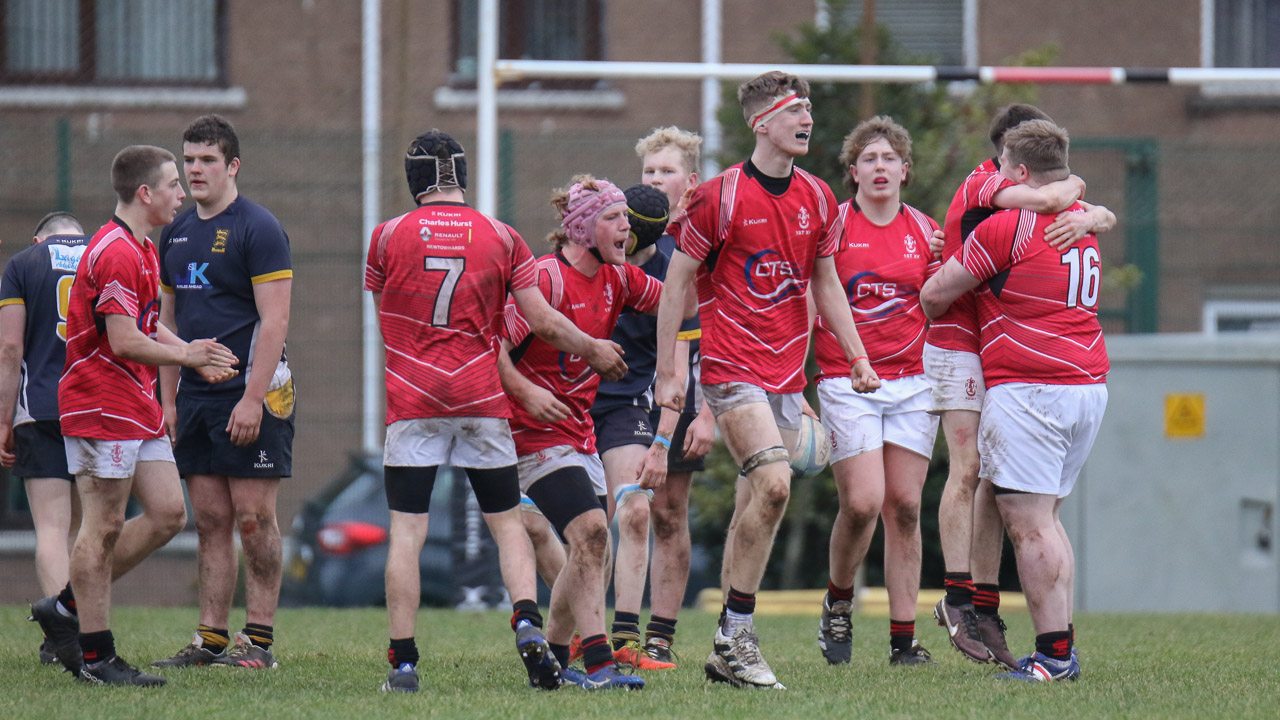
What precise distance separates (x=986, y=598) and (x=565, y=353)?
2169 mm

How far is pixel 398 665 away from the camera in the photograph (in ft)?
17.5

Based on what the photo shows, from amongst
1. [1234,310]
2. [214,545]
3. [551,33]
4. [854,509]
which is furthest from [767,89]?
[551,33]

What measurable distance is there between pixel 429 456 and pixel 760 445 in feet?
4.22

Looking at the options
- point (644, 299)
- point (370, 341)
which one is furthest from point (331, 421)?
point (644, 299)

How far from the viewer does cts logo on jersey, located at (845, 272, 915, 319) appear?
6.55 metres

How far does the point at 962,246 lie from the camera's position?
20.2ft

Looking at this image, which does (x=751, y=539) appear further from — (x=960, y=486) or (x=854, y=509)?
(x=960, y=486)

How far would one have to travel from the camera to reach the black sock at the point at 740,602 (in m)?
5.50

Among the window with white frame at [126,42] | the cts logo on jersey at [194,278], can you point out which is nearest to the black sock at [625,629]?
→ the cts logo on jersey at [194,278]

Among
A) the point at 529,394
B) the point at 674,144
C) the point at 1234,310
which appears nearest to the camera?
the point at 529,394

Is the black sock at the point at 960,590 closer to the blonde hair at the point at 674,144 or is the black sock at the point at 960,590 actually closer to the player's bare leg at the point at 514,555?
the player's bare leg at the point at 514,555

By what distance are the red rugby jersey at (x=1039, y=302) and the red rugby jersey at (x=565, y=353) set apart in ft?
5.03

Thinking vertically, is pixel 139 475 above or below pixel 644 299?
below

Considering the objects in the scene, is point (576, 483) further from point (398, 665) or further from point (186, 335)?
point (186, 335)
